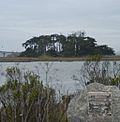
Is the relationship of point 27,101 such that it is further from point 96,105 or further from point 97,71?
point 97,71

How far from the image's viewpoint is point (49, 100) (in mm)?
8320

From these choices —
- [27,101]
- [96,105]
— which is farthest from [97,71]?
[96,105]

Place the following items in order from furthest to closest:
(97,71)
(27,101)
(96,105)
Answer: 1. (97,71)
2. (27,101)
3. (96,105)

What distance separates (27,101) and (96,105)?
1.78m

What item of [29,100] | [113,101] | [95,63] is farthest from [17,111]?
[95,63]

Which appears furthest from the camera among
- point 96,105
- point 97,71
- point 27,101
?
point 97,71

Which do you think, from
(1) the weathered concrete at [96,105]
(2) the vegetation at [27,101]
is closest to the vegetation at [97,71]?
(2) the vegetation at [27,101]

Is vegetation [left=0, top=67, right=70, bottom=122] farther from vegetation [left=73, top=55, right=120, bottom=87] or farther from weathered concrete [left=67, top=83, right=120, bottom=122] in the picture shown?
vegetation [left=73, top=55, right=120, bottom=87]

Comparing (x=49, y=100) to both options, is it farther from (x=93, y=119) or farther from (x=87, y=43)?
(x=87, y=43)

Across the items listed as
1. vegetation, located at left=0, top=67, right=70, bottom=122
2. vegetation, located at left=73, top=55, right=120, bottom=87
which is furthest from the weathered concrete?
vegetation, located at left=73, top=55, right=120, bottom=87

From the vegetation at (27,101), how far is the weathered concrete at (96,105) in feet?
2.80

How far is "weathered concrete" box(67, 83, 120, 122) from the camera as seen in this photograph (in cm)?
702

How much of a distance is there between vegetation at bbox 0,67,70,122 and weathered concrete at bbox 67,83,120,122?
85 centimetres

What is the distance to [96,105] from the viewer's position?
7.02 m
